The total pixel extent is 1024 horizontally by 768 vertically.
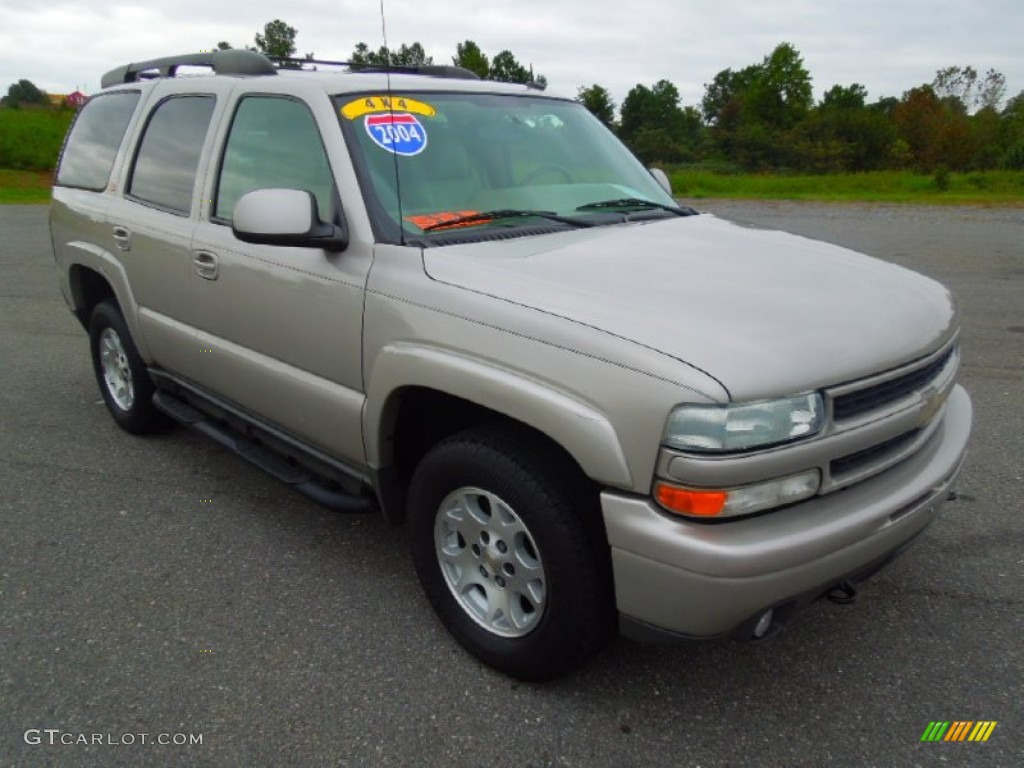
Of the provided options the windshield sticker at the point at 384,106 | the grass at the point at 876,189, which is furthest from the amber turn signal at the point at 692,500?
the grass at the point at 876,189

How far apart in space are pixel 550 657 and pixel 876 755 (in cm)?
94

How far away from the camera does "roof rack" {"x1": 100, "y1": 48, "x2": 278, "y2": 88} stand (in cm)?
373

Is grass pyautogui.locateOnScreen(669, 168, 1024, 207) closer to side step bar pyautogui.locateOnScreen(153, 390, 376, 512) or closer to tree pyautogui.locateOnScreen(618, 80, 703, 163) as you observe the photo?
side step bar pyautogui.locateOnScreen(153, 390, 376, 512)

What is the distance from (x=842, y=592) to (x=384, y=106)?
232cm

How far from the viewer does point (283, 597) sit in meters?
3.14

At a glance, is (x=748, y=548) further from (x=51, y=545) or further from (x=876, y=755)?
(x=51, y=545)

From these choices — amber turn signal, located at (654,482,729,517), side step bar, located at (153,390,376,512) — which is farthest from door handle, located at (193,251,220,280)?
amber turn signal, located at (654,482,729,517)

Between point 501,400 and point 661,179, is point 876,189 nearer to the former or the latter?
point 661,179

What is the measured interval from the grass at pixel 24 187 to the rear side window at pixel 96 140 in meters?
19.6

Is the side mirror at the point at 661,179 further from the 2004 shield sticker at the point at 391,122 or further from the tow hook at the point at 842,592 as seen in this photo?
the tow hook at the point at 842,592

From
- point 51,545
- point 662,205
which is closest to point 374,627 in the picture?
point 51,545

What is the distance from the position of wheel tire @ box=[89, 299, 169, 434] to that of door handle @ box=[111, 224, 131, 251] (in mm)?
457

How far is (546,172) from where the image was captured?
3.37 m

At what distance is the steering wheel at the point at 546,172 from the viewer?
10.8 feet
